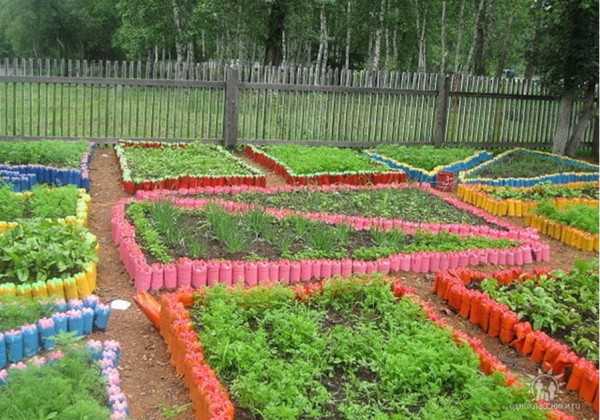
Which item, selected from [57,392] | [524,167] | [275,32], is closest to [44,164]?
[57,392]

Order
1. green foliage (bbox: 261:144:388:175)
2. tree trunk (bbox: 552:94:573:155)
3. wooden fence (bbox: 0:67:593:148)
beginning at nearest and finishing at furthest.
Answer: green foliage (bbox: 261:144:388:175) < wooden fence (bbox: 0:67:593:148) < tree trunk (bbox: 552:94:573:155)

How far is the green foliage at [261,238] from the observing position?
7141mm

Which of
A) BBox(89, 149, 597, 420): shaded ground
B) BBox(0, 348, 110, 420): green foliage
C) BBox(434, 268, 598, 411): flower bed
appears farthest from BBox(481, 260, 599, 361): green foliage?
BBox(0, 348, 110, 420): green foliage

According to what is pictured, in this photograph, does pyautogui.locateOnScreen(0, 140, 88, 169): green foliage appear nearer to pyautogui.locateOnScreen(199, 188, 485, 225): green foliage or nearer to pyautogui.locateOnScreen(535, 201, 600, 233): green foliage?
pyautogui.locateOnScreen(199, 188, 485, 225): green foliage

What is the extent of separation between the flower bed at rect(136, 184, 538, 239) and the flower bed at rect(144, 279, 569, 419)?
8.94 feet

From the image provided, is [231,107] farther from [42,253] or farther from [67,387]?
[67,387]

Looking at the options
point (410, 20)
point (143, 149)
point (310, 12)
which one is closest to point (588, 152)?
point (143, 149)

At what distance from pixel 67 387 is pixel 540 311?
396 centimetres

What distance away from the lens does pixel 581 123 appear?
16.3m

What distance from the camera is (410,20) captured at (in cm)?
3234

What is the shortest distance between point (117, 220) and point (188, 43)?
81.0ft

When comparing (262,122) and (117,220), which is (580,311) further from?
A: (262,122)

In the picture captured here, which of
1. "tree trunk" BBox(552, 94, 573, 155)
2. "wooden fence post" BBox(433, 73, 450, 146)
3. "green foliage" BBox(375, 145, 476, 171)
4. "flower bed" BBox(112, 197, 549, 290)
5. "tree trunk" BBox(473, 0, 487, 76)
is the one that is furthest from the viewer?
"tree trunk" BBox(473, 0, 487, 76)

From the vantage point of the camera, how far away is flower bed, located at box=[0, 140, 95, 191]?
33.8ft
